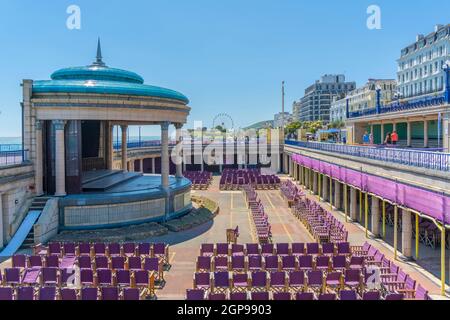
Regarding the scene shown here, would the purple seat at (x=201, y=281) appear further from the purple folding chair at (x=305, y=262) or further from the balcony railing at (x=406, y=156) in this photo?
the balcony railing at (x=406, y=156)

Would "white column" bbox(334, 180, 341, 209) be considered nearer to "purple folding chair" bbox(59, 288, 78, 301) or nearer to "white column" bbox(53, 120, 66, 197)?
"white column" bbox(53, 120, 66, 197)

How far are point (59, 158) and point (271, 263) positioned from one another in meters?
14.8

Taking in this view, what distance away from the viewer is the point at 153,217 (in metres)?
24.9

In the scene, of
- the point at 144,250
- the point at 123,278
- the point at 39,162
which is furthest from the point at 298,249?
the point at 39,162

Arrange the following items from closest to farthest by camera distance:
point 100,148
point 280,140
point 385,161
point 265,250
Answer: point 265,250 → point 385,161 → point 100,148 → point 280,140

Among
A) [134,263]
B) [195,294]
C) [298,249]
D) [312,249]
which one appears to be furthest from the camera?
[298,249]

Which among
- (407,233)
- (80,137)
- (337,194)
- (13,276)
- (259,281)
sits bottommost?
(259,281)

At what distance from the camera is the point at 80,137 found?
24.2 metres

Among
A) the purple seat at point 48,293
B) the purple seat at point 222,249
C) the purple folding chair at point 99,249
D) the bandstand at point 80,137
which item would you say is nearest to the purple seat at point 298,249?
the purple seat at point 222,249

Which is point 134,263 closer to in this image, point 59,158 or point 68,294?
point 68,294

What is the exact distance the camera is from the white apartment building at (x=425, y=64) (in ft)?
208
